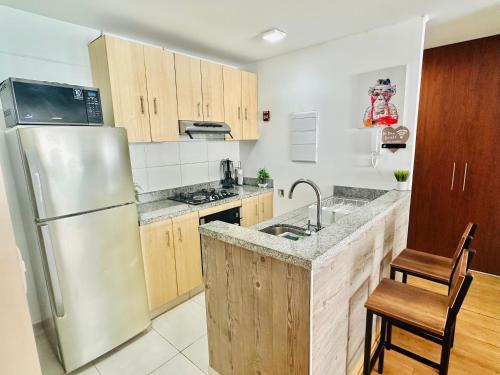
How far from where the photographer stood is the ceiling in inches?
72.7

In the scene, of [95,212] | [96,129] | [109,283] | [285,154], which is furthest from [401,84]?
[109,283]

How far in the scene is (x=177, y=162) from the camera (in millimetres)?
2932

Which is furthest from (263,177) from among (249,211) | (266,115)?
(266,115)

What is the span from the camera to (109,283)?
1.85 metres

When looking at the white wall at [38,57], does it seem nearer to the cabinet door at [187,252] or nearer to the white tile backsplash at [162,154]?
the white tile backsplash at [162,154]

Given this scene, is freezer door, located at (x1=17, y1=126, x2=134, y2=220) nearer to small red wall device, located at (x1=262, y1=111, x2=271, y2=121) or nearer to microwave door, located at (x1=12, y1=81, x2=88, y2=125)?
microwave door, located at (x1=12, y1=81, x2=88, y2=125)

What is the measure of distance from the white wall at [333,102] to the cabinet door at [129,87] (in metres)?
1.53

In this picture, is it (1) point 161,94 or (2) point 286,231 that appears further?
(1) point 161,94

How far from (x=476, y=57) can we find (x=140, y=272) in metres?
3.83

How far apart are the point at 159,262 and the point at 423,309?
1.90 metres

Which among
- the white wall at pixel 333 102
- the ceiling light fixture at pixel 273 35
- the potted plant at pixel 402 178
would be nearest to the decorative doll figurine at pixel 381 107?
the white wall at pixel 333 102

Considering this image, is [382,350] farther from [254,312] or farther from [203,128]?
[203,128]

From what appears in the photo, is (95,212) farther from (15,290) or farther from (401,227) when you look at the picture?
(401,227)

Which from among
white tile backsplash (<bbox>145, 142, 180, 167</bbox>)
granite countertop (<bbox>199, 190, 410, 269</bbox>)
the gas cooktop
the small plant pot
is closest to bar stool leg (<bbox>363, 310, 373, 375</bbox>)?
granite countertop (<bbox>199, 190, 410, 269</bbox>)
